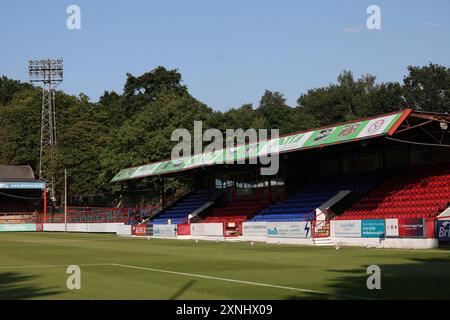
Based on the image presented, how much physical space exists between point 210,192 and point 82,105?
176 feet

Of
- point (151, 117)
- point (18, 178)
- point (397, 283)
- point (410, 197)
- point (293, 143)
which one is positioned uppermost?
point (151, 117)

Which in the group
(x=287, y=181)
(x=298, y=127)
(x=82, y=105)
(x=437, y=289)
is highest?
(x=82, y=105)

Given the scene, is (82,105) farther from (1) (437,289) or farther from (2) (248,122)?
(1) (437,289)

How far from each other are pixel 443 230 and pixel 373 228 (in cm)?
426

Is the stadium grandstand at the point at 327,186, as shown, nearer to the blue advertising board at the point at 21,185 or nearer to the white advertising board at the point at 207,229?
the white advertising board at the point at 207,229

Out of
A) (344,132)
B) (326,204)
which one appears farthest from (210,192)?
(344,132)

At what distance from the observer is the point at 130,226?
2299 inches

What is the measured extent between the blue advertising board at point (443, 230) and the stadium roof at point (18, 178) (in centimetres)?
6219

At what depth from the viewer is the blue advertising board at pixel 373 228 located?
3275 cm

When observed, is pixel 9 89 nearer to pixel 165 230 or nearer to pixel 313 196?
pixel 165 230

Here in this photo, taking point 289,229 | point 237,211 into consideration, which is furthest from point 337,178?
point 237,211

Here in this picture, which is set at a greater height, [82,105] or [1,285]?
[82,105]

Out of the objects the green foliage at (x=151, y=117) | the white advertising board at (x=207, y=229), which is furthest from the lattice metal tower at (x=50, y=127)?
the white advertising board at (x=207, y=229)

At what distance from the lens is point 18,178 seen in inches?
3543
